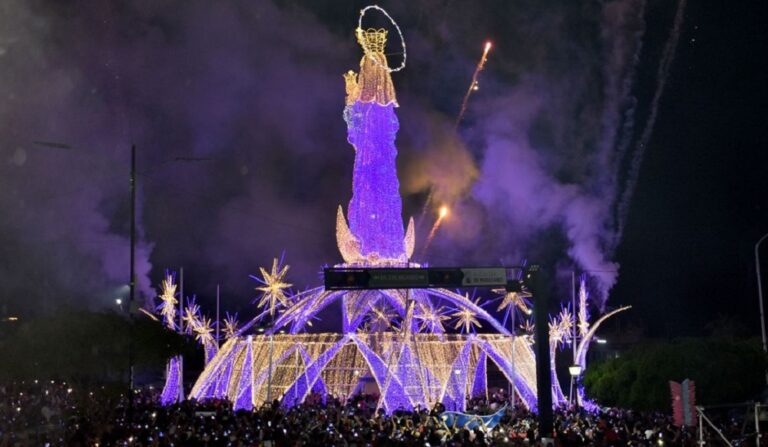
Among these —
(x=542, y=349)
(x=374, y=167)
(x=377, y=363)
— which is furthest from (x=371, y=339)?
(x=542, y=349)

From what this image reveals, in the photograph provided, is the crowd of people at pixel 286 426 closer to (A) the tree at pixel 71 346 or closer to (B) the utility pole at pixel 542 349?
(B) the utility pole at pixel 542 349

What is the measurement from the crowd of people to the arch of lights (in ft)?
5.60

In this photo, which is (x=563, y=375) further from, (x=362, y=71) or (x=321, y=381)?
(x=362, y=71)

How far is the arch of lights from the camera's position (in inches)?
1284

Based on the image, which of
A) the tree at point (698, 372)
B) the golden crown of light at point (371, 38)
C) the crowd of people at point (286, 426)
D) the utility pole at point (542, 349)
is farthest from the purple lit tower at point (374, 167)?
the utility pole at point (542, 349)

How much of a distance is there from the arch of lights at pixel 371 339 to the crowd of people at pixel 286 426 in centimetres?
171

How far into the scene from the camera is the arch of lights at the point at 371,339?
32625 mm

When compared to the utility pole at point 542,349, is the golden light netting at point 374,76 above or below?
above

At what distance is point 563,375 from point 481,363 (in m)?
15.3

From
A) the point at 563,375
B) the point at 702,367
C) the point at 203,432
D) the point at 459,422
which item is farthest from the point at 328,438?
the point at 563,375

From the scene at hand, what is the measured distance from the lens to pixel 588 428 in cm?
2402

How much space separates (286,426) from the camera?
74.7ft

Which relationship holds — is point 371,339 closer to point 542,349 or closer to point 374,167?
point 374,167

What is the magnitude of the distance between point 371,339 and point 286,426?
37.9 feet
